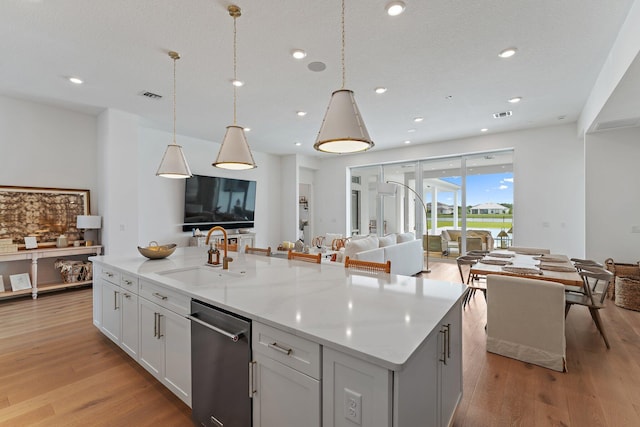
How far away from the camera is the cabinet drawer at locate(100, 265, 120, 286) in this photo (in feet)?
8.51

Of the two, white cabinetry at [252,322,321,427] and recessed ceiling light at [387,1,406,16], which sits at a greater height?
recessed ceiling light at [387,1,406,16]

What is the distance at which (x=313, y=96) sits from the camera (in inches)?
168

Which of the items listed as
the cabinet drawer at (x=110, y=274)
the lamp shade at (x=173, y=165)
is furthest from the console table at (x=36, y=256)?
the lamp shade at (x=173, y=165)

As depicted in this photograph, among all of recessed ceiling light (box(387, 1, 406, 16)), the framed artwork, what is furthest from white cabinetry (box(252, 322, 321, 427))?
the framed artwork

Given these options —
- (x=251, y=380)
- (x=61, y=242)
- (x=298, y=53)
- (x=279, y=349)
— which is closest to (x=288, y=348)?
(x=279, y=349)

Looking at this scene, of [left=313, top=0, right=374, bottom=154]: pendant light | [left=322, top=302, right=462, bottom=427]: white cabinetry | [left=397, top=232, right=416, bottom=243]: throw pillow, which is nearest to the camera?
[left=322, top=302, right=462, bottom=427]: white cabinetry

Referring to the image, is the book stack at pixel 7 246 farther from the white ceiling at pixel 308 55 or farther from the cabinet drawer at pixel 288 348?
the cabinet drawer at pixel 288 348

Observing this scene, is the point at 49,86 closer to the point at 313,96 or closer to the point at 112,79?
the point at 112,79

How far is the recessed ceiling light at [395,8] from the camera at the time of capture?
2.33 metres

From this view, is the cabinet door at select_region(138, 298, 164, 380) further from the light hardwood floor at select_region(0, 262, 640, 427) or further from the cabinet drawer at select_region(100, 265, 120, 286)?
the cabinet drawer at select_region(100, 265, 120, 286)

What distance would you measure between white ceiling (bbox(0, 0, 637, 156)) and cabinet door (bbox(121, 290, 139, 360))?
7.91 feet

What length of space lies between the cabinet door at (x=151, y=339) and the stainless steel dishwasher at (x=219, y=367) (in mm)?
453

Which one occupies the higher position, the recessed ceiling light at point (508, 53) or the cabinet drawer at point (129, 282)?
the recessed ceiling light at point (508, 53)

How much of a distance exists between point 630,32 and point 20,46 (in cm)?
574
